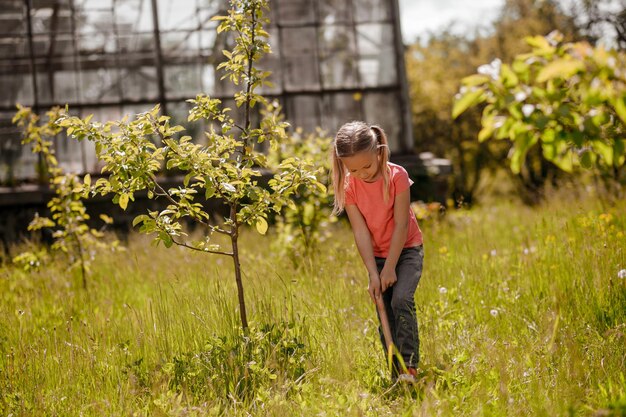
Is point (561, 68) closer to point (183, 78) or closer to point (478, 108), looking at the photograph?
point (183, 78)

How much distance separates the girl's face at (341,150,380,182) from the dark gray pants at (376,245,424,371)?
1.41ft

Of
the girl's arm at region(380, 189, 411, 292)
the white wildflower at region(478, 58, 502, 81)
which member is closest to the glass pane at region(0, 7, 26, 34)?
the girl's arm at region(380, 189, 411, 292)

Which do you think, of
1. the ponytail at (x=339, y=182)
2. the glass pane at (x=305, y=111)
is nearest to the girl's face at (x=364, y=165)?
the ponytail at (x=339, y=182)

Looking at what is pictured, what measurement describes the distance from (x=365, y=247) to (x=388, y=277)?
22 centimetres

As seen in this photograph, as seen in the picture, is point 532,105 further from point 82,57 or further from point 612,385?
point 82,57

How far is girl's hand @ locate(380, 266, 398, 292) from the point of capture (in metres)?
3.54

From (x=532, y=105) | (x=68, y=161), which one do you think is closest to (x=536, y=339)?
(x=532, y=105)

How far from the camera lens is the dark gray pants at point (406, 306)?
3.48m

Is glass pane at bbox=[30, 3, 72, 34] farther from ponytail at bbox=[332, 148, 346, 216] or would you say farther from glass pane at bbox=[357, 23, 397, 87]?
ponytail at bbox=[332, 148, 346, 216]

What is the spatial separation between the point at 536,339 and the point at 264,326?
4.80ft

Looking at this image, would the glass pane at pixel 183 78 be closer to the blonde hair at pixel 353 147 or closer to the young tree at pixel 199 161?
the young tree at pixel 199 161

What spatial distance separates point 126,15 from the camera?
35.8 ft

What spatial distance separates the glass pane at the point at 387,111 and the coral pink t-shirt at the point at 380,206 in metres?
7.53

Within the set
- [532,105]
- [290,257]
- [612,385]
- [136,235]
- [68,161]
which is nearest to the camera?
[532,105]
